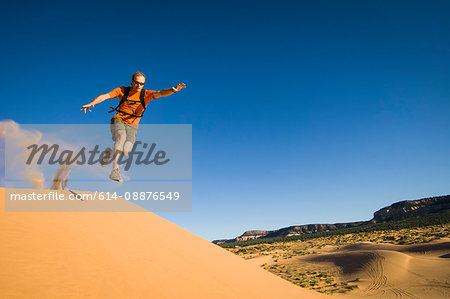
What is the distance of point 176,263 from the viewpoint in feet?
18.5

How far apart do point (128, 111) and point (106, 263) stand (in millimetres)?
2889

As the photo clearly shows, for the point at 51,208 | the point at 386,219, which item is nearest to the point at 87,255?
the point at 51,208

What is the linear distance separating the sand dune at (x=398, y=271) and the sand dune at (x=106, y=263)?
9.53m

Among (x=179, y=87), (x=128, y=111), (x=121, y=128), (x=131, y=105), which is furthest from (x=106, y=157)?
(x=179, y=87)

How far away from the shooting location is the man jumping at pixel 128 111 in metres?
5.22

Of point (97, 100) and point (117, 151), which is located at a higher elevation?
point (97, 100)

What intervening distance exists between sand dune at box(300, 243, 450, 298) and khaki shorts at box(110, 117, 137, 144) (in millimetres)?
13784

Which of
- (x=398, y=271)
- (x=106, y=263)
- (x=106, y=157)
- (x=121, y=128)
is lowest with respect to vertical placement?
(x=398, y=271)

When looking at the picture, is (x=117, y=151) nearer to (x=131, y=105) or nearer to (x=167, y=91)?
(x=131, y=105)

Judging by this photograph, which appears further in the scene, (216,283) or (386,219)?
(386,219)

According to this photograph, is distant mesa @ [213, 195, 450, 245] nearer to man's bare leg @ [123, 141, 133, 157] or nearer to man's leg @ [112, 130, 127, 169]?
man's bare leg @ [123, 141, 133, 157]

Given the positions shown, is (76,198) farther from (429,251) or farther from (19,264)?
(429,251)

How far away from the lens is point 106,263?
4.25 metres

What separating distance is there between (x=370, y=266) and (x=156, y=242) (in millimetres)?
19402
